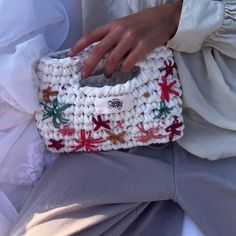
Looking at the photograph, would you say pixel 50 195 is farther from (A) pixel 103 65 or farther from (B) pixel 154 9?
(B) pixel 154 9

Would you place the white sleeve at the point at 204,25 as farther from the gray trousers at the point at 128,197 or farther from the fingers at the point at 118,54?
the gray trousers at the point at 128,197

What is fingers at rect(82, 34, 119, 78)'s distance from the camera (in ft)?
2.47

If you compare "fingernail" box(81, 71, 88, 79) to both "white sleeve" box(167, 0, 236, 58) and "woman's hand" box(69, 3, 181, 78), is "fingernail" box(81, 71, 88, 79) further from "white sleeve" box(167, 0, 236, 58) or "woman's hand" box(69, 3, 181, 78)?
"white sleeve" box(167, 0, 236, 58)

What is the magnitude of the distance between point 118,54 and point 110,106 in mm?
86

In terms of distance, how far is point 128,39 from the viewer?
0.76 meters

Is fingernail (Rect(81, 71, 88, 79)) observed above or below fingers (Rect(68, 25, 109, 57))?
below

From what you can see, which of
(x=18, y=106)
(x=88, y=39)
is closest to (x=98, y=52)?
(x=88, y=39)

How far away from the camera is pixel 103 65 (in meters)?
0.79

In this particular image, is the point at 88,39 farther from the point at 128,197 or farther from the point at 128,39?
the point at 128,197

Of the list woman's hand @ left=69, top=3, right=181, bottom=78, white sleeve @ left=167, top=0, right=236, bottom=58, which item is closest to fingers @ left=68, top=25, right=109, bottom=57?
woman's hand @ left=69, top=3, right=181, bottom=78

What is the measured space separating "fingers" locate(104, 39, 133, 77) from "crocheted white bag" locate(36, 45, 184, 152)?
3cm

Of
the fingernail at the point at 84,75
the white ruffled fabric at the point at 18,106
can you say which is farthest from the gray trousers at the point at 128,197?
the fingernail at the point at 84,75

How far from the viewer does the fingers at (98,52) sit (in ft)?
2.47

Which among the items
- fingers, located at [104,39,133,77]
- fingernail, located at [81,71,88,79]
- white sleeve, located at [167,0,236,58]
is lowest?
fingernail, located at [81,71,88,79]
